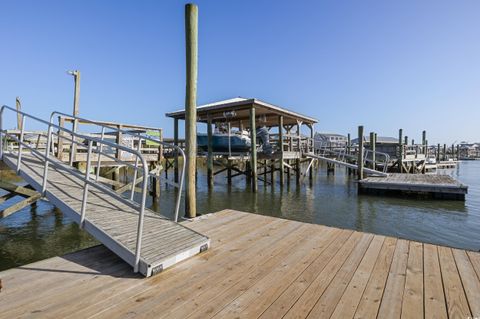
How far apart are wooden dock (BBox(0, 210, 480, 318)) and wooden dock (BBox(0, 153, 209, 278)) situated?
0.15 meters

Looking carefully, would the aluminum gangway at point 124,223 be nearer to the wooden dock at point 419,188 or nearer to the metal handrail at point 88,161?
the metal handrail at point 88,161

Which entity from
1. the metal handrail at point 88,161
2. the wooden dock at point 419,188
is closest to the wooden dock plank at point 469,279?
the metal handrail at point 88,161

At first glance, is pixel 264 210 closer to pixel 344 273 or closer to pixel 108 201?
Answer: pixel 108 201

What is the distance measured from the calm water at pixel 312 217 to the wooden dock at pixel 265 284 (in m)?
3.84

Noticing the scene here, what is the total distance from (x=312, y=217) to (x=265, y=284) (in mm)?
6738

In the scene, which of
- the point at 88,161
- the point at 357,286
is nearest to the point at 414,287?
the point at 357,286

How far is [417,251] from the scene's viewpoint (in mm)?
3504

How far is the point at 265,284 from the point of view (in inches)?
103

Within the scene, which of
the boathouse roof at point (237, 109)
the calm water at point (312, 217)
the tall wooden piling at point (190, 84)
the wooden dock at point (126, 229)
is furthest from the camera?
the boathouse roof at point (237, 109)

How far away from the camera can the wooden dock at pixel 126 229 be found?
294cm

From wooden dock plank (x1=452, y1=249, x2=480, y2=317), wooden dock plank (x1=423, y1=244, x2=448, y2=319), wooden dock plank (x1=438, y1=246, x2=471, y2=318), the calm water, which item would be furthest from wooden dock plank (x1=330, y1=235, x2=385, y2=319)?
the calm water

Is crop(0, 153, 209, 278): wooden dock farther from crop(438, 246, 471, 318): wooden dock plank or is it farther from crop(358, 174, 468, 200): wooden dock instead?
crop(358, 174, 468, 200): wooden dock

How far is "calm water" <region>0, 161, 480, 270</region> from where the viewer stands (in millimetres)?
6250

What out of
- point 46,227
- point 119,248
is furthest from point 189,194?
point 46,227
